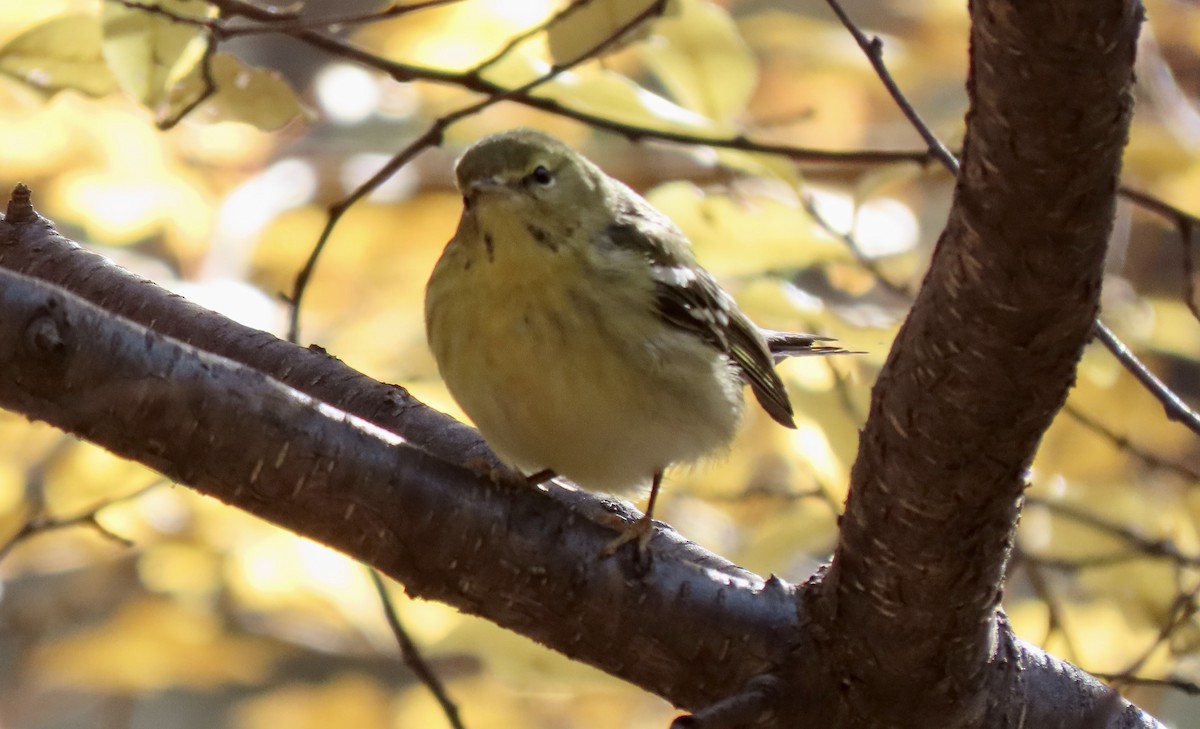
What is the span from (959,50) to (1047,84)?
4.25 m

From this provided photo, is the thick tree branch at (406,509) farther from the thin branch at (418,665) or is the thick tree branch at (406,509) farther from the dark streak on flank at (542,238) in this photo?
the dark streak on flank at (542,238)

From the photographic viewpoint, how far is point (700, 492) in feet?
13.1

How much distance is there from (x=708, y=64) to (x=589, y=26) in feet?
1.36

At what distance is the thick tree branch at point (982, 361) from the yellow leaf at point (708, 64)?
1.32 m

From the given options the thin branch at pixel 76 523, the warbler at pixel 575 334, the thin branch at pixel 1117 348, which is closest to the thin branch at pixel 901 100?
the thin branch at pixel 1117 348

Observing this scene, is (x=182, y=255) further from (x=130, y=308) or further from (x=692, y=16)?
(x=692, y=16)

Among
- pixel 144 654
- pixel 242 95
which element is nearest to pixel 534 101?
pixel 242 95

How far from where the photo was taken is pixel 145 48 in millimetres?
2543

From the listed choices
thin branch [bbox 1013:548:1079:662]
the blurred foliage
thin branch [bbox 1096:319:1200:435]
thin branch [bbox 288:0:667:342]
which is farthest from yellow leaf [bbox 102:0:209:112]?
thin branch [bbox 1013:548:1079:662]

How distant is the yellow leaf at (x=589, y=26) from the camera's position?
2.72m

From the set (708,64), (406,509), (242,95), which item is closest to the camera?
(406,509)

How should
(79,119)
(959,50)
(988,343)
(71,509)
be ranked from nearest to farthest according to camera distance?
(988,343) → (71,509) → (79,119) → (959,50)

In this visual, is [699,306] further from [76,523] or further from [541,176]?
[76,523]

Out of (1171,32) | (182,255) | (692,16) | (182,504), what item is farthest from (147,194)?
(1171,32)
